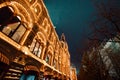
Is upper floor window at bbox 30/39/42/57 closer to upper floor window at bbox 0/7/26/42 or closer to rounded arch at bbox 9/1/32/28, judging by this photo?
upper floor window at bbox 0/7/26/42

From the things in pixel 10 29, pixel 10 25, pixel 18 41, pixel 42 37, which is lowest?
pixel 18 41

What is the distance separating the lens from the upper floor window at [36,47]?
1276cm

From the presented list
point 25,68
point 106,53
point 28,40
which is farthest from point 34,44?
point 106,53

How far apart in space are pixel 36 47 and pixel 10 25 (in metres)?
4.68

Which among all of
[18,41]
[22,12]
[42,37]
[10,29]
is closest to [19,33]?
[18,41]

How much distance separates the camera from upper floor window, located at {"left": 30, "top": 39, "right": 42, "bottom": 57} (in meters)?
12.8

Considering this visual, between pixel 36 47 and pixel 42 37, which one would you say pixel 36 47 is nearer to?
pixel 36 47

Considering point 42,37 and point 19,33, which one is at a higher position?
point 42,37

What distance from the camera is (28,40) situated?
436 inches

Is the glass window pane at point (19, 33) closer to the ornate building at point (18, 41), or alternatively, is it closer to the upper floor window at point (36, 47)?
the ornate building at point (18, 41)

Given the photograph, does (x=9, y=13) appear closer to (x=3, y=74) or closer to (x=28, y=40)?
(x=28, y=40)

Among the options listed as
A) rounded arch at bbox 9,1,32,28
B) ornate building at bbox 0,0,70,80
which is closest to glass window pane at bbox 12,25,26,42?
ornate building at bbox 0,0,70,80

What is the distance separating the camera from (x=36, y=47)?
44.7 ft

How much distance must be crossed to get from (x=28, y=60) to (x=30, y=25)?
310cm
